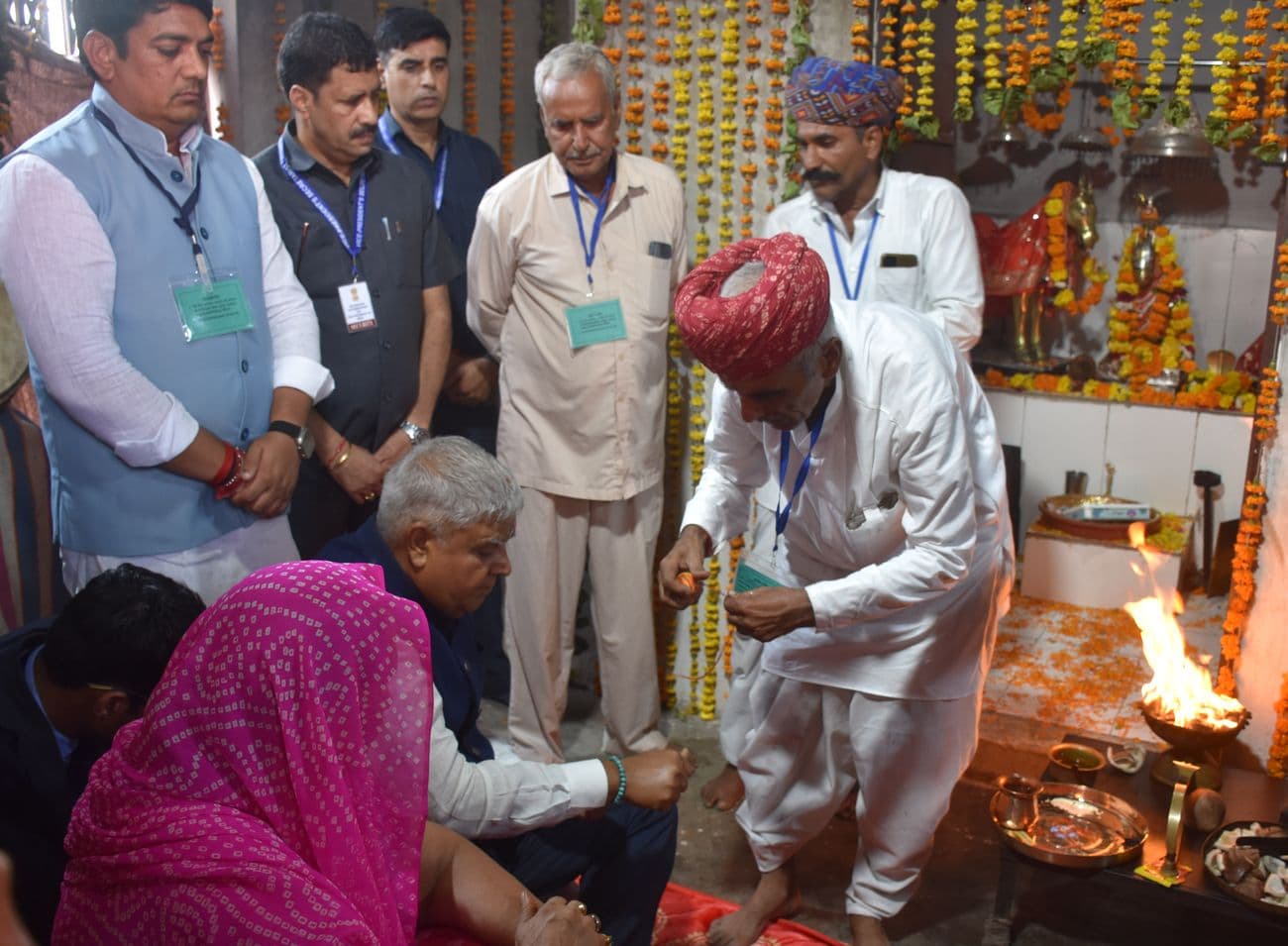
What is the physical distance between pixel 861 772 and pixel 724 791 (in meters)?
0.95

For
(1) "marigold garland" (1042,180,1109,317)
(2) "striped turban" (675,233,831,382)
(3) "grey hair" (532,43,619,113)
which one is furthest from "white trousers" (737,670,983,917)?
(1) "marigold garland" (1042,180,1109,317)

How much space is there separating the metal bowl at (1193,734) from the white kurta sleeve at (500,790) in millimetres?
1835

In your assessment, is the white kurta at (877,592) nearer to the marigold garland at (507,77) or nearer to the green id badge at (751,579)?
the green id badge at (751,579)

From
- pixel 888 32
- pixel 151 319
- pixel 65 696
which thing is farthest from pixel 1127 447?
pixel 65 696

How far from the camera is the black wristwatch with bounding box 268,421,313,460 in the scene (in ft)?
10.5

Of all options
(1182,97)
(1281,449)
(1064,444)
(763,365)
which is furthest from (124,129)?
(1064,444)

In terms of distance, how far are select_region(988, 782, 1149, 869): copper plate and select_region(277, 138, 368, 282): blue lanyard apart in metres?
2.40

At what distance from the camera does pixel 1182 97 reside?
12.3 feet

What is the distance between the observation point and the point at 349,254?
367 cm

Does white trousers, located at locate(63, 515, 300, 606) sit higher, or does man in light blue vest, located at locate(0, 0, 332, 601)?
man in light blue vest, located at locate(0, 0, 332, 601)

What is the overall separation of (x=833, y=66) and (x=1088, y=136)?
12.1 ft

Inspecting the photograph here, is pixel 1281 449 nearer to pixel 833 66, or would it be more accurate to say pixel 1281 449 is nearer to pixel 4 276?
pixel 833 66

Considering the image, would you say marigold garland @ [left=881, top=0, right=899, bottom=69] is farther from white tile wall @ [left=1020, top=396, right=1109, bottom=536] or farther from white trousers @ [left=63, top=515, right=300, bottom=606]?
white tile wall @ [left=1020, top=396, right=1109, bottom=536]

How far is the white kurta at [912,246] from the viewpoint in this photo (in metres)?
3.89
